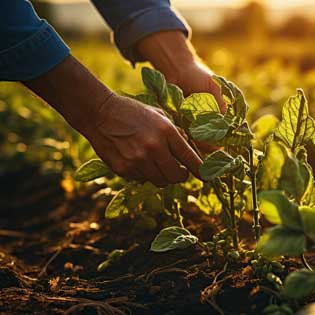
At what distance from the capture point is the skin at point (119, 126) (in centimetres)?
182

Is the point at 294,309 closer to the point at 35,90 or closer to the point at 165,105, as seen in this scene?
the point at 165,105

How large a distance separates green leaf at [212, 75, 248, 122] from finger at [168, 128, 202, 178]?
15cm

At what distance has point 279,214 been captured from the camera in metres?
1.44

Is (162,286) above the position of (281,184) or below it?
below

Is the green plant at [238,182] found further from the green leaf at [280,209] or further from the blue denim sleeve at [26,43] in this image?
the blue denim sleeve at [26,43]

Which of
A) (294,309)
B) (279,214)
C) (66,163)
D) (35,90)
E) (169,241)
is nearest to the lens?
(279,214)

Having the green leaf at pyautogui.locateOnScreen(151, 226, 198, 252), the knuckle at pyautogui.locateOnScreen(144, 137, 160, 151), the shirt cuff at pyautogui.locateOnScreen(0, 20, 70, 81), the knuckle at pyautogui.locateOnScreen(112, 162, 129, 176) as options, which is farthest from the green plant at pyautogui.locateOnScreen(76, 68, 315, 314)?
the shirt cuff at pyautogui.locateOnScreen(0, 20, 70, 81)

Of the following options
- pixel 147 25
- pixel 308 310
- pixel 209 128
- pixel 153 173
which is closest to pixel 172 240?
pixel 153 173

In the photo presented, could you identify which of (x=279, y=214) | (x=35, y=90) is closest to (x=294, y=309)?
(x=279, y=214)

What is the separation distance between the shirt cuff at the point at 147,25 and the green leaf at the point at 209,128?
925 millimetres

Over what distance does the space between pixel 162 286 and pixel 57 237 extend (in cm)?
107

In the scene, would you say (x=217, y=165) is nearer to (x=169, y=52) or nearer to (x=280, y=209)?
(x=280, y=209)

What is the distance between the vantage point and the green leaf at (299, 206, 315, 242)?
56.8 inches

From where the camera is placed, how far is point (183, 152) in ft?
6.06
